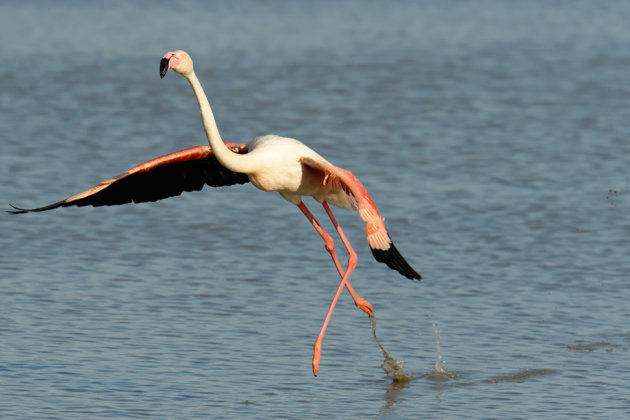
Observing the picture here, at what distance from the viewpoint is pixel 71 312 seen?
11789 millimetres

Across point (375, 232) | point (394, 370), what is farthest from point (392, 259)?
point (394, 370)

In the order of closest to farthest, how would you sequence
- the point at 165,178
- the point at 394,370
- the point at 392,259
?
the point at 392,259 < the point at 394,370 < the point at 165,178

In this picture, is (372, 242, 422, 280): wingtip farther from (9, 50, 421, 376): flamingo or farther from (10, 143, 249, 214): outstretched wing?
(10, 143, 249, 214): outstretched wing

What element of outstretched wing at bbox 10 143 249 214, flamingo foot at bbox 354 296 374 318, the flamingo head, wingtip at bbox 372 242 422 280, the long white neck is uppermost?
the flamingo head

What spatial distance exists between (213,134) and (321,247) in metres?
5.01

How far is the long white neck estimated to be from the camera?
9.38 metres

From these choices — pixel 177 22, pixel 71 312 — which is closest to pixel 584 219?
pixel 71 312

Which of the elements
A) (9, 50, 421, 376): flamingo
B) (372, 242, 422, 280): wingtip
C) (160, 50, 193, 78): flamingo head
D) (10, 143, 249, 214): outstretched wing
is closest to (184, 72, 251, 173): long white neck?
(9, 50, 421, 376): flamingo

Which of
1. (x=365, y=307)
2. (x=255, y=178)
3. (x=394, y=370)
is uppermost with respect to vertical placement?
(x=255, y=178)

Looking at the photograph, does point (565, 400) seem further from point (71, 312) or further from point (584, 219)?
point (584, 219)

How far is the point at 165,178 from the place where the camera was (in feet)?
36.4

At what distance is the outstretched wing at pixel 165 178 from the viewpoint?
1045cm

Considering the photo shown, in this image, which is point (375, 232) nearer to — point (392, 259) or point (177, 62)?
point (392, 259)

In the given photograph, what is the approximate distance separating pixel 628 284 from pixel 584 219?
8.59 feet
